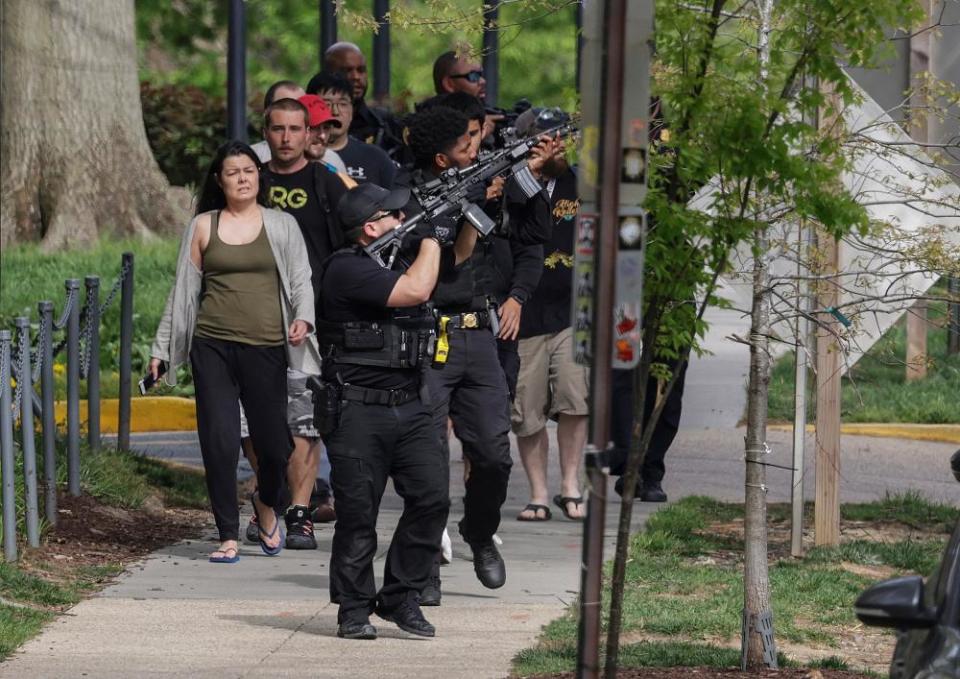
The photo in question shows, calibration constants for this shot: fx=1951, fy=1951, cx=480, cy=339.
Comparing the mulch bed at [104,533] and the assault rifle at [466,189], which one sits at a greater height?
the assault rifle at [466,189]

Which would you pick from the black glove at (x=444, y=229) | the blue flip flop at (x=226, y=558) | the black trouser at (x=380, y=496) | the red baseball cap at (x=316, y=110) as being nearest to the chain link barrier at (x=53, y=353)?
the blue flip flop at (x=226, y=558)

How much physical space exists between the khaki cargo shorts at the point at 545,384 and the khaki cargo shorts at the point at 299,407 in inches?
46.6

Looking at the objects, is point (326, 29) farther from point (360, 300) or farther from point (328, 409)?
point (328, 409)

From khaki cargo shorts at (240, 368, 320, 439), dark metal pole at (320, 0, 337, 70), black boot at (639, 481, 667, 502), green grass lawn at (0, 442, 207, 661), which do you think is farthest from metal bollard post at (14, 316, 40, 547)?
dark metal pole at (320, 0, 337, 70)

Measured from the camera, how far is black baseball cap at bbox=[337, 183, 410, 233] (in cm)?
723

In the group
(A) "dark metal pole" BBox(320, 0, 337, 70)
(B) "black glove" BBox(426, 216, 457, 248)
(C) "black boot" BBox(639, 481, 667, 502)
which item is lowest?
(C) "black boot" BBox(639, 481, 667, 502)

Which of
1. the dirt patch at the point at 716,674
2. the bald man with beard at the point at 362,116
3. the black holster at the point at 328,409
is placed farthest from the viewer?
the bald man with beard at the point at 362,116

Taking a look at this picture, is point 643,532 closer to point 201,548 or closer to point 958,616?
point 201,548

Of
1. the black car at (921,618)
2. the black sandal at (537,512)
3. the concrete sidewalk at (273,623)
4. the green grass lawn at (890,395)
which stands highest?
the green grass lawn at (890,395)

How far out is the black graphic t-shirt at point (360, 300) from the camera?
23.4 feet

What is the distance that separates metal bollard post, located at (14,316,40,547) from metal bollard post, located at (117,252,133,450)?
206 cm

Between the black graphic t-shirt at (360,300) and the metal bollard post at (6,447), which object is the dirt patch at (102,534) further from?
the black graphic t-shirt at (360,300)

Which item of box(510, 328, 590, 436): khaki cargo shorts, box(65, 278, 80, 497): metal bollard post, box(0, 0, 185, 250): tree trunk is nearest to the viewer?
box(65, 278, 80, 497): metal bollard post

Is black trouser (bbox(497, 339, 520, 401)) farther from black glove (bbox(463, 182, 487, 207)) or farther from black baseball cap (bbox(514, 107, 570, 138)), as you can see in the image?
black glove (bbox(463, 182, 487, 207))
